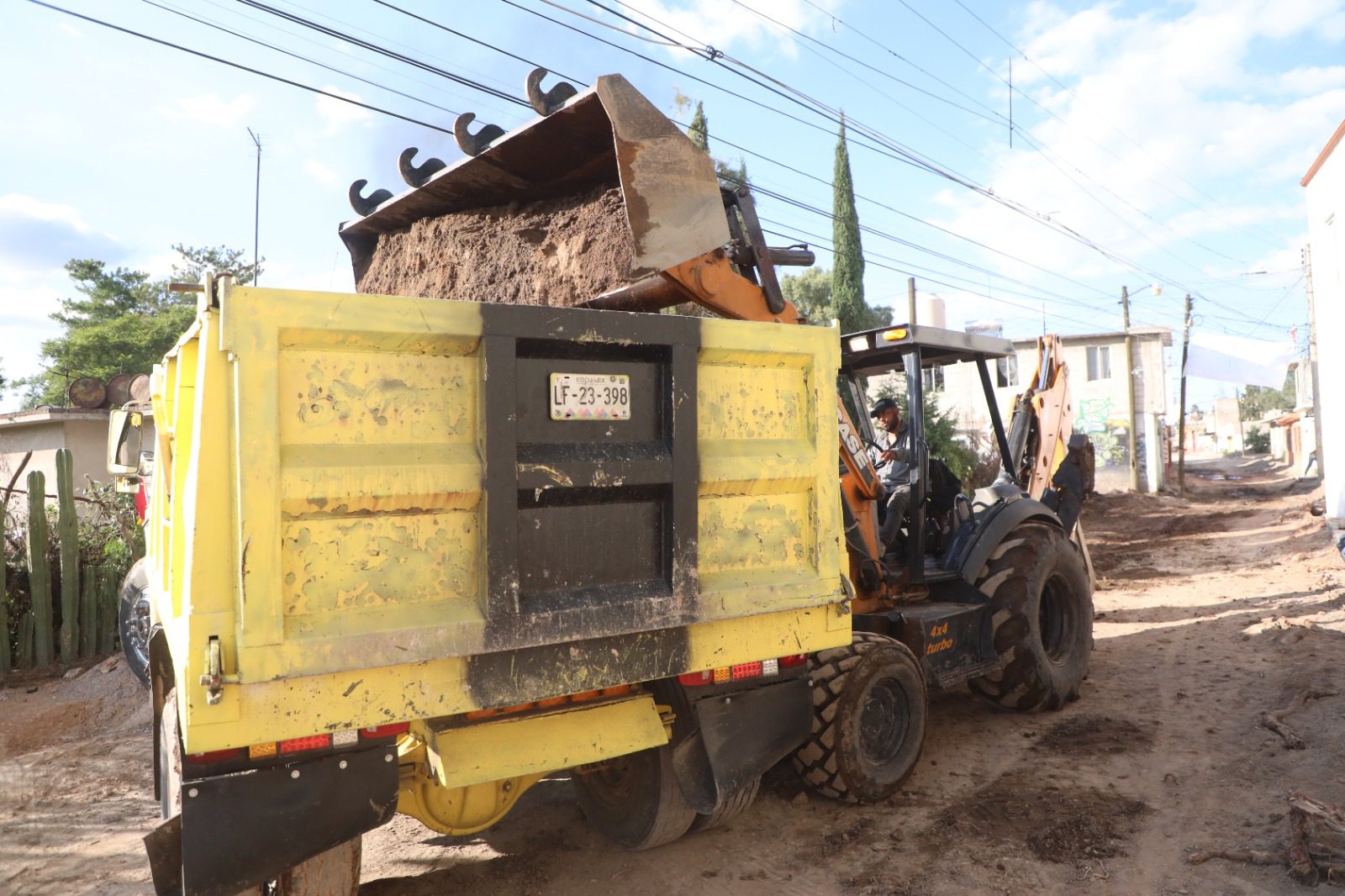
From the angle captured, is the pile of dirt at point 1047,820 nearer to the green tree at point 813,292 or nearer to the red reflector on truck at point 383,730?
the red reflector on truck at point 383,730

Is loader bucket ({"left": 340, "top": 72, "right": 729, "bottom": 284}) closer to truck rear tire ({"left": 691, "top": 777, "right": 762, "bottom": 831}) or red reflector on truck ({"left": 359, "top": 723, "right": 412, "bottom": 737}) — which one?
red reflector on truck ({"left": 359, "top": 723, "right": 412, "bottom": 737})

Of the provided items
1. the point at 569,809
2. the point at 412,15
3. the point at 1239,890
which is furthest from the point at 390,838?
the point at 412,15

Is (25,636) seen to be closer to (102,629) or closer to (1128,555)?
(102,629)

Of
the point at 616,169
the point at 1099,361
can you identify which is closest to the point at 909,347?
the point at 616,169

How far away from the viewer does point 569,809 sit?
171 inches


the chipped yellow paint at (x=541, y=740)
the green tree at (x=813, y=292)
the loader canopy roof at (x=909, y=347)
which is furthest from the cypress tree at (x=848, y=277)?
the chipped yellow paint at (x=541, y=740)

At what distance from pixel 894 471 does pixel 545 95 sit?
122 inches

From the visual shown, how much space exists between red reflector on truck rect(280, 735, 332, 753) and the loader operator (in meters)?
3.47

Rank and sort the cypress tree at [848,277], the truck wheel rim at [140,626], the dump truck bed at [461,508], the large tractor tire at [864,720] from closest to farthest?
the dump truck bed at [461,508]
the large tractor tire at [864,720]
the truck wheel rim at [140,626]
the cypress tree at [848,277]

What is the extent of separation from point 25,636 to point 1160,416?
28690 mm

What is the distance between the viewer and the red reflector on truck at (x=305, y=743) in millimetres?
2488

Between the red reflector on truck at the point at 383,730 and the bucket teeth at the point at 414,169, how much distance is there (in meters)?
2.74

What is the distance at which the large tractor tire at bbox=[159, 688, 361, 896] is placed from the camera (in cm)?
278

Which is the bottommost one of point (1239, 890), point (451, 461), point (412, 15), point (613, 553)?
point (1239, 890)
